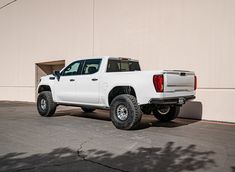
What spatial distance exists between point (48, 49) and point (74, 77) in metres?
8.36

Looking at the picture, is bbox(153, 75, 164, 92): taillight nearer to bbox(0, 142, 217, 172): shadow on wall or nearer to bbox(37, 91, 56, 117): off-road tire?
bbox(0, 142, 217, 172): shadow on wall

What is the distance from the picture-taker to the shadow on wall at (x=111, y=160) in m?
4.27

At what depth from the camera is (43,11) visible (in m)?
17.1

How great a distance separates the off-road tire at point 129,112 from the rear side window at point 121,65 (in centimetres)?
128

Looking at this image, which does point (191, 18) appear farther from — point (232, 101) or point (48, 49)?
point (48, 49)

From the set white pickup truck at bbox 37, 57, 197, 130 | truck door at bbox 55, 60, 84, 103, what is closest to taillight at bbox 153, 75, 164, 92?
white pickup truck at bbox 37, 57, 197, 130

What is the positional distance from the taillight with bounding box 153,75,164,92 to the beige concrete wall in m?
3.36

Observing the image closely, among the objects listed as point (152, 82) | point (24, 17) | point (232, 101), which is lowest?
point (232, 101)

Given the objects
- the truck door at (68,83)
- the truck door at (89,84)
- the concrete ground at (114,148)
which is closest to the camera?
the concrete ground at (114,148)

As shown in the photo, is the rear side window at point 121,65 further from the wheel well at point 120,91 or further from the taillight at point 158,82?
the taillight at point 158,82

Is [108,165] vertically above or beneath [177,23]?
beneath

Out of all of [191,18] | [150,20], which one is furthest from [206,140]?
[150,20]

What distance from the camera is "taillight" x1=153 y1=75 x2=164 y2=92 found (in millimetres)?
6789

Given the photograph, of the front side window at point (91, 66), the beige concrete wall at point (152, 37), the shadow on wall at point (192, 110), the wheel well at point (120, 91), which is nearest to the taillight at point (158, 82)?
the wheel well at point (120, 91)
